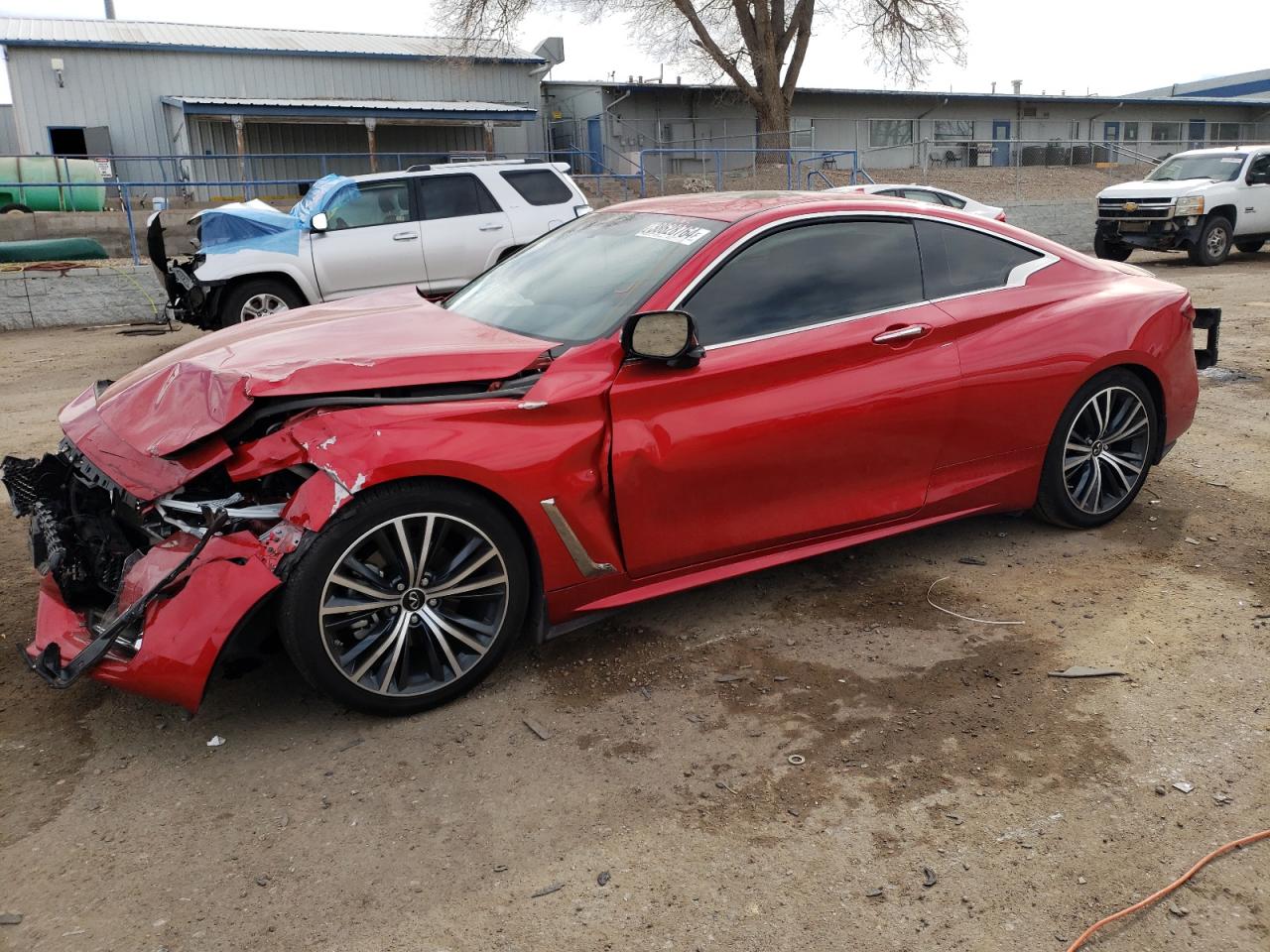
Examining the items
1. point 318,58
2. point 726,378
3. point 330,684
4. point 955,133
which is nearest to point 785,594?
point 726,378

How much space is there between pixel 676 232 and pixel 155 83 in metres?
30.4

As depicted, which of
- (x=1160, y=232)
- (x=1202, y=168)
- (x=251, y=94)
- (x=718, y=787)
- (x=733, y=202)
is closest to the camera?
(x=718, y=787)

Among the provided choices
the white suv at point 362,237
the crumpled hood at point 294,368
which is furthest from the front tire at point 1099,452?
the white suv at point 362,237

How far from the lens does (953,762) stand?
3.08 metres

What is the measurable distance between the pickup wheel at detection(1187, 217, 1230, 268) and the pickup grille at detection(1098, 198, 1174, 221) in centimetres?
91

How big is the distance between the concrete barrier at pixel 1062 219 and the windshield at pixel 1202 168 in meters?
4.92

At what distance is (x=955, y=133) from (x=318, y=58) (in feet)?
77.9

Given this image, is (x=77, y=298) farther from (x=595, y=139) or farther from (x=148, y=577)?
(x=595, y=139)

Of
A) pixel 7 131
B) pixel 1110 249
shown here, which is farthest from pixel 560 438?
pixel 7 131

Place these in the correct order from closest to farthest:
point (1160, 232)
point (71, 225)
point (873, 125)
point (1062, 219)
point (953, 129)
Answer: point (1160, 232)
point (71, 225)
point (1062, 219)
point (873, 125)
point (953, 129)

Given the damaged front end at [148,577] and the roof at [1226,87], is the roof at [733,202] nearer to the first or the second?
the damaged front end at [148,577]

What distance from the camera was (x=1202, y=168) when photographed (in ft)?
59.6

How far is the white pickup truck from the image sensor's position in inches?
675

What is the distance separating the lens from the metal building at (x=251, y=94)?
2803 cm
